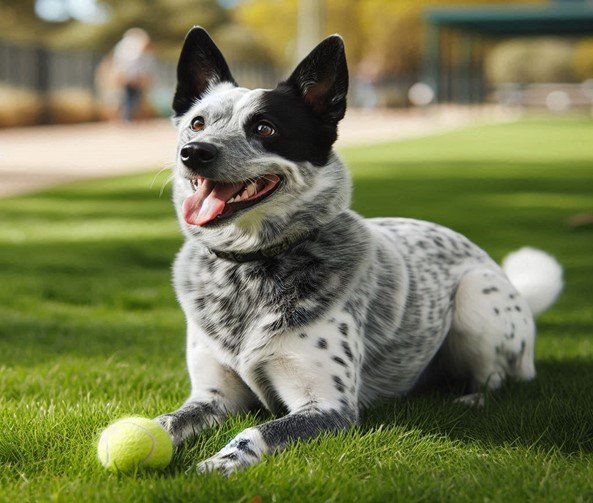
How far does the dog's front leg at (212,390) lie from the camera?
Answer: 3713 mm

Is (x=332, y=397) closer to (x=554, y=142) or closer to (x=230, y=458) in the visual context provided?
(x=230, y=458)

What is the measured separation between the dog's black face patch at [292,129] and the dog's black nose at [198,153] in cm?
22

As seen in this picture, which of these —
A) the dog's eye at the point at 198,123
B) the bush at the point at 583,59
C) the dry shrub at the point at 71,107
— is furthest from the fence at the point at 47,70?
the bush at the point at 583,59

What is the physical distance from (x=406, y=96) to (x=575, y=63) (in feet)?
38.2

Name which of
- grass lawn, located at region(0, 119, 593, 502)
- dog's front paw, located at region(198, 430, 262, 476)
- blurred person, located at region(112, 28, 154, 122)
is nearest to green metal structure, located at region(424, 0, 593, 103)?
blurred person, located at region(112, 28, 154, 122)

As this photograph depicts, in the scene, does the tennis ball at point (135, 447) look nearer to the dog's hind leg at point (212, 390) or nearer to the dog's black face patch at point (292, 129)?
the dog's hind leg at point (212, 390)

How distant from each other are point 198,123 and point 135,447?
1353 mm

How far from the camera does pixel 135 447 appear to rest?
10.3 ft

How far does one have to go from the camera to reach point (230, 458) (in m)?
3.17

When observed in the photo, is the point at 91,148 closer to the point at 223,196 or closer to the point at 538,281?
the point at 538,281

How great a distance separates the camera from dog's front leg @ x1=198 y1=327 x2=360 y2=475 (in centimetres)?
341

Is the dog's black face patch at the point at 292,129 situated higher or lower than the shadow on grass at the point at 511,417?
higher

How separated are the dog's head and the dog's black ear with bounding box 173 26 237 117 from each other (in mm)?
123

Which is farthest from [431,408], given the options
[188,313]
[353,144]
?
[353,144]
